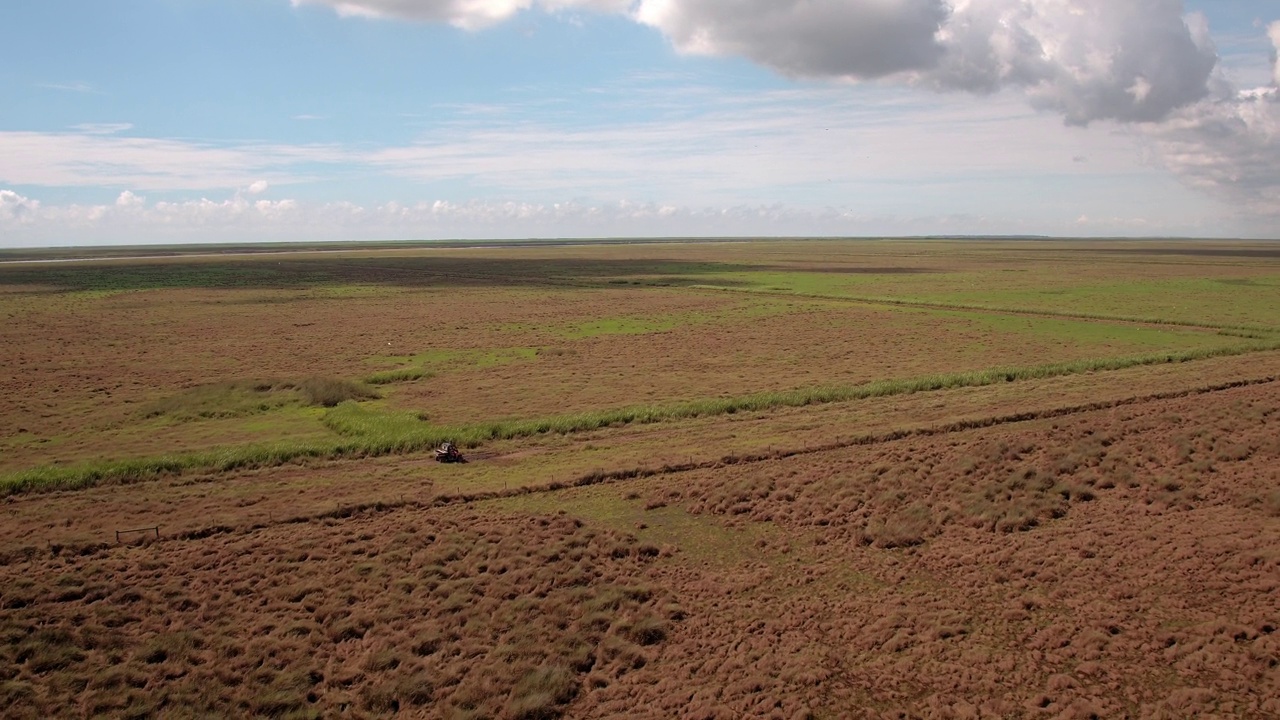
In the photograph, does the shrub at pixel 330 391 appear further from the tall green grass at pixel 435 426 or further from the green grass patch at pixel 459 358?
the green grass patch at pixel 459 358

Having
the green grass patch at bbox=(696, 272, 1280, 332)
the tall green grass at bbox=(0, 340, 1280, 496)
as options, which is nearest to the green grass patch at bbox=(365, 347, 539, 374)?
the tall green grass at bbox=(0, 340, 1280, 496)

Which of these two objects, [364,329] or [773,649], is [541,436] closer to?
[773,649]

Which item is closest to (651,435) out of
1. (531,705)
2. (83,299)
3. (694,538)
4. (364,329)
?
(694,538)

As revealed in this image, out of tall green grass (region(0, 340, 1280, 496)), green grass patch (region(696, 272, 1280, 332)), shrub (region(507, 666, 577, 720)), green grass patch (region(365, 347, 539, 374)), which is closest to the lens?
shrub (region(507, 666, 577, 720))

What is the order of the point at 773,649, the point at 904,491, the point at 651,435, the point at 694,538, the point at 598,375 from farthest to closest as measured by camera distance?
1. the point at 598,375
2. the point at 651,435
3. the point at 904,491
4. the point at 694,538
5. the point at 773,649

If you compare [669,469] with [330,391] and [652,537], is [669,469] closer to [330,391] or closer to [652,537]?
[652,537]

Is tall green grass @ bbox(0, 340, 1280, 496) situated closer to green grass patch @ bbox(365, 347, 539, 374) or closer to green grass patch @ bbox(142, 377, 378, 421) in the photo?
green grass patch @ bbox(142, 377, 378, 421)

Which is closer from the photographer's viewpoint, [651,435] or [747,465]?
[747,465]
